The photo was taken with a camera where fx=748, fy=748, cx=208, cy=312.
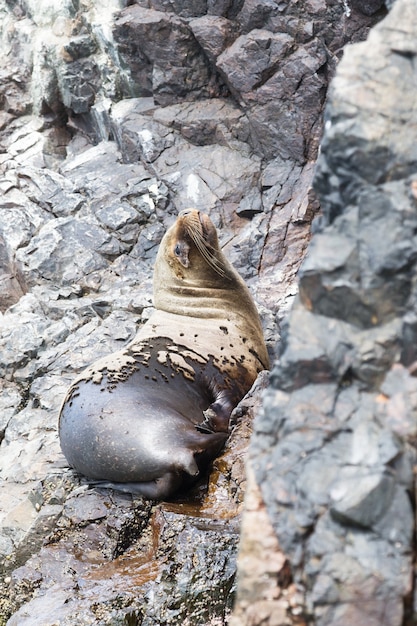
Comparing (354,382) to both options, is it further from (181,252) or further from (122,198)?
(122,198)

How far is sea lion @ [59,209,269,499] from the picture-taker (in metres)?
4.72

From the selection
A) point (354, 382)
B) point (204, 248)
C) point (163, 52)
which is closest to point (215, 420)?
point (204, 248)

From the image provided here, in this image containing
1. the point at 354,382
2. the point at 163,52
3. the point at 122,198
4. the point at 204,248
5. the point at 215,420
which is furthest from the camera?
the point at 163,52

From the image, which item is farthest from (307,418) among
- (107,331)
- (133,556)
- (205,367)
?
(107,331)

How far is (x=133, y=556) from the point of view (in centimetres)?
423

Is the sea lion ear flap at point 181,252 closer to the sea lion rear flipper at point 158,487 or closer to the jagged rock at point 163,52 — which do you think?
the sea lion rear flipper at point 158,487

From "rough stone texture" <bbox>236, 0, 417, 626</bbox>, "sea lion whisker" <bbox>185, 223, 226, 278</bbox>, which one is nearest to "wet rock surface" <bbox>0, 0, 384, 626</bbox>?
"sea lion whisker" <bbox>185, 223, 226, 278</bbox>

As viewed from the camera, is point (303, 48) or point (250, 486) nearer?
point (250, 486)

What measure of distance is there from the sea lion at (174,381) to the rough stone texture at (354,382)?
8.07ft

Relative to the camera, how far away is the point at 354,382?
7.33ft

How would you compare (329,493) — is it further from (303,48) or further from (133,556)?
(303,48)

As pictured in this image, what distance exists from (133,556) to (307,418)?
238 centimetres

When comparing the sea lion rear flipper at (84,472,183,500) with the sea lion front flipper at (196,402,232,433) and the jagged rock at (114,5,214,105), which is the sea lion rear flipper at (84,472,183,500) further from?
the jagged rock at (114,5,214,105)

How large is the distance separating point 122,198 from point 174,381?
3.59 m
